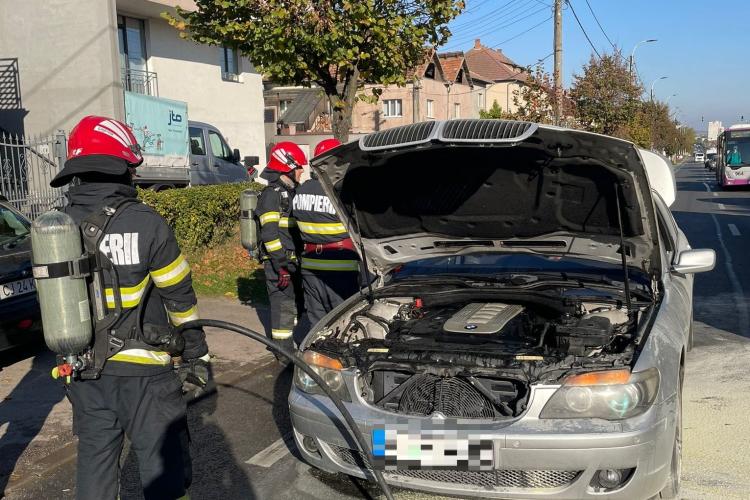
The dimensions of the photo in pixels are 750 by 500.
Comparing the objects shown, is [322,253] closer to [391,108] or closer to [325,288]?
[325,288]

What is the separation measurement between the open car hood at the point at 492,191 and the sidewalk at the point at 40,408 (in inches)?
89.3

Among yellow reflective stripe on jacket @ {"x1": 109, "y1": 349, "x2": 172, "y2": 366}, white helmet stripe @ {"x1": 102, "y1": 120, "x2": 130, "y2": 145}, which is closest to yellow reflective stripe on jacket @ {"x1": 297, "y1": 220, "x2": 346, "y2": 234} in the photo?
white helmet stripe @ {"x1": 102, "y1": 120, "x2": 130, "y2": 145}

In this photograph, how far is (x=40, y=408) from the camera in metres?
5.15

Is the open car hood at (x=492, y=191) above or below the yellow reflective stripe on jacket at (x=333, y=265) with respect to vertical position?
above

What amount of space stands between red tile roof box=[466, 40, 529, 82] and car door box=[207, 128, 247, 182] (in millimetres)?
46523

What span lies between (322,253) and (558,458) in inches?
124

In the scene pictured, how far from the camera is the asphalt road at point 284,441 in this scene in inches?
152

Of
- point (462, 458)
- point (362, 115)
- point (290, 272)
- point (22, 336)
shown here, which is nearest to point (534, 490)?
point (462, 458)

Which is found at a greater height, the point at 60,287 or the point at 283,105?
the point at 283,105

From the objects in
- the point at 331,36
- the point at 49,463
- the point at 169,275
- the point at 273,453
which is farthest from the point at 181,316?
the point at 331,36

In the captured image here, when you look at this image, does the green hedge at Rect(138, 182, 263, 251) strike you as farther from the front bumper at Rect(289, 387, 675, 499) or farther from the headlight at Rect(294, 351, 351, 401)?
the front bumper at Rect(289, 387, 675, 499)

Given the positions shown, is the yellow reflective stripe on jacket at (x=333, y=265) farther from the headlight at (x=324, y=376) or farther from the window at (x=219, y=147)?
the window at (x=219, y=147)

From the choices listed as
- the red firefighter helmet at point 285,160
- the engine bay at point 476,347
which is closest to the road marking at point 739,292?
the engine bay at point 476,347

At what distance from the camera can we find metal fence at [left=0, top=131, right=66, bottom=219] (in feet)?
31.7
